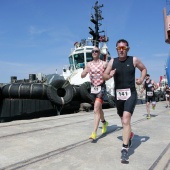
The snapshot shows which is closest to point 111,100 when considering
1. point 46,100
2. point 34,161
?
point 46,100

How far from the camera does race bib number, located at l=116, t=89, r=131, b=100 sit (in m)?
4.32

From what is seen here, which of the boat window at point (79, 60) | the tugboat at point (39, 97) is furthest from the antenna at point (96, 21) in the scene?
the tugboat at point (39, 97)

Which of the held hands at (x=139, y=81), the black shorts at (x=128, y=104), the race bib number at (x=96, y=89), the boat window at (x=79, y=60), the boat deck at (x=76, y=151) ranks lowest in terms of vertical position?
the boat deck at (x=76, y=151)

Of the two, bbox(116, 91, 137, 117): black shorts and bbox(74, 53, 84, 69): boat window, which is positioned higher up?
bbox(74, 53, 84, 69): boat window

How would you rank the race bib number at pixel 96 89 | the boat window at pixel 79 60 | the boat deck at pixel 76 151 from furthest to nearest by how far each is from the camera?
the boat window at pixel 79 60, the race bib number at pixel 96 89, the boat deck at pixel 76 151

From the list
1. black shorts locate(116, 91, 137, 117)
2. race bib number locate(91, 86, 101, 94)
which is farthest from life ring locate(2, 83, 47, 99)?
black shorts locate(116, 91, 137, 117)

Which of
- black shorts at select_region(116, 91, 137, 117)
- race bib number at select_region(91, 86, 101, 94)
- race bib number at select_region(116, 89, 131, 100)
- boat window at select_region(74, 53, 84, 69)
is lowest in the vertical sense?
black shorts at select_region(116, 91, 137, 117)

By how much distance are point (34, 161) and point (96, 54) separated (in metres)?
2.80

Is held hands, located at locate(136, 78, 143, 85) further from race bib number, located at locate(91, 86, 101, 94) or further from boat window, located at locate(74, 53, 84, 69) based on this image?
boat window, located at locate(74, 53, 84, 69)

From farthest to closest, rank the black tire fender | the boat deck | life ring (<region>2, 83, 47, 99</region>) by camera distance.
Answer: life ring (<region>2, 83, 47, 99</region>), the black tire fender, the boat deck

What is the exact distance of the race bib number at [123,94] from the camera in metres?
4.32

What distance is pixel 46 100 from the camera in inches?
558

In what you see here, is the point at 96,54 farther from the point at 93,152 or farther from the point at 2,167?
the point at 2,167

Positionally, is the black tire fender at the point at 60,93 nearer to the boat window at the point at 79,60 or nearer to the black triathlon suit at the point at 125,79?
the black triathlon suit at the point at 125,79
